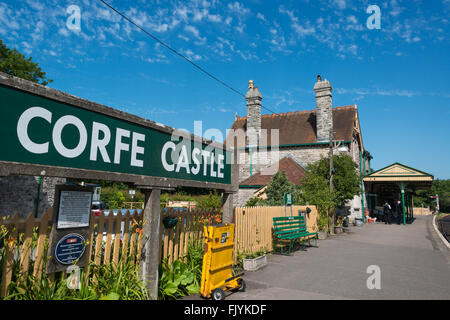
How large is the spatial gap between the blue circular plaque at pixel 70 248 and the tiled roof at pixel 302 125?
904 inches

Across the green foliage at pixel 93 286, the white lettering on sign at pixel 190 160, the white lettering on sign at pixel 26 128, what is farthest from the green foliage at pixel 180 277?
the white lettering on sign at pixel 26 128

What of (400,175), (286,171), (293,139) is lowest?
(400,175)

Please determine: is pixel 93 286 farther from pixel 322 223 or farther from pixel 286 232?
pixel 322 223

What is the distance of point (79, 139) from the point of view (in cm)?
347

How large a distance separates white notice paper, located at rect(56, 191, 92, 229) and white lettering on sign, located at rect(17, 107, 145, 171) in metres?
0.52

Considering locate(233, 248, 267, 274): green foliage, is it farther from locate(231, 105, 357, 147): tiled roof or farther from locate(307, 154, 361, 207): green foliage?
locate(231, 105, 357, 147): tiled roof

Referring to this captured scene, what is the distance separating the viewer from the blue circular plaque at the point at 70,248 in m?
3.53

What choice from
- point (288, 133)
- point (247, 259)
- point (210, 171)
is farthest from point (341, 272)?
point (288, 133)

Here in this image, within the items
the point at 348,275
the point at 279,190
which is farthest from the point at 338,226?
the point at 348,275

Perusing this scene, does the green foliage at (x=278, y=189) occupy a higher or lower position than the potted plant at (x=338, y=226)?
higher

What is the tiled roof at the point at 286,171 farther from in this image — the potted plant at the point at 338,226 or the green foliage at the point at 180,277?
the green foliage at the point at 180,277

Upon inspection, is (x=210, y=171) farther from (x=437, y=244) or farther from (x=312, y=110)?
(x=312, y=110)

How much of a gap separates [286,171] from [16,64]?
22319 mm

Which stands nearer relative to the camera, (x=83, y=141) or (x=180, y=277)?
(x=83, y=141)
